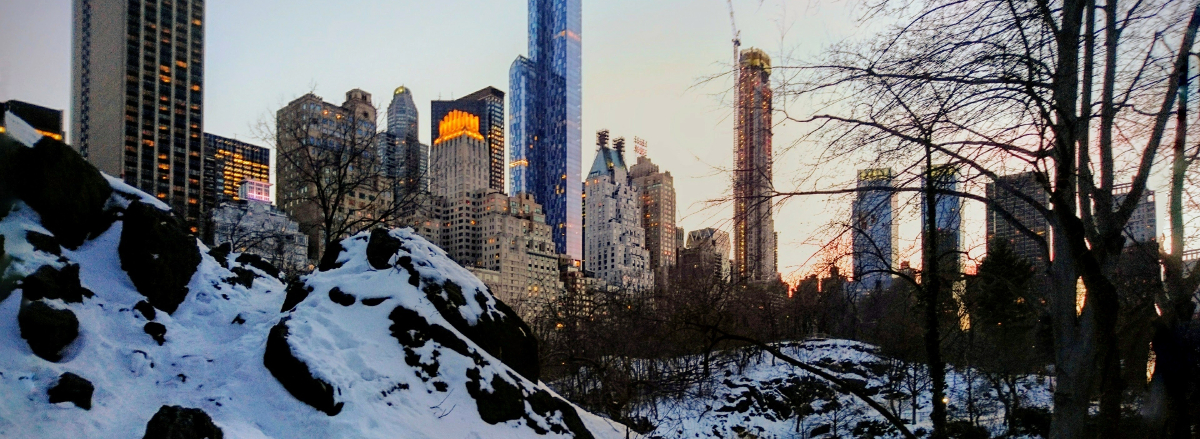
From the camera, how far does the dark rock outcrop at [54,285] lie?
20.4 ft

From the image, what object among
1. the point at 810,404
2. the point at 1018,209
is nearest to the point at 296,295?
the point at 1018,209

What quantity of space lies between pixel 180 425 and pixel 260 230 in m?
32.0

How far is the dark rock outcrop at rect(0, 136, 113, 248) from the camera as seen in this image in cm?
730

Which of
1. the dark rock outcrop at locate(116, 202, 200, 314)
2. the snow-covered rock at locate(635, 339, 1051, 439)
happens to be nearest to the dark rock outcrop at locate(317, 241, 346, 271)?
the dark rock outcrop at locate(116, 202, 200, 314)

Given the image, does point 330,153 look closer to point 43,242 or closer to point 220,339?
point 220,339

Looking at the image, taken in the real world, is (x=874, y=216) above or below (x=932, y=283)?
above

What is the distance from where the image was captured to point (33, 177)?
7332 millimetres

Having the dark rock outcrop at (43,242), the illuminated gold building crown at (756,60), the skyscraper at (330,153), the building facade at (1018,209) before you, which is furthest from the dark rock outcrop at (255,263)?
the building facade at (1018,209)

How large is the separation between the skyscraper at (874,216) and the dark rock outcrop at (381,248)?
279 inches

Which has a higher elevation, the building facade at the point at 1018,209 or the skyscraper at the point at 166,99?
the skyscraper at the point at 166,99

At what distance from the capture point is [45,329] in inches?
230

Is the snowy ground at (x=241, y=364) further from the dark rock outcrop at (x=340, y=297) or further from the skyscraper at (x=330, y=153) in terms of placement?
the skyscraper at (x=330, y=153)

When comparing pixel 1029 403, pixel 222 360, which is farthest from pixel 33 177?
pixel 1029 403

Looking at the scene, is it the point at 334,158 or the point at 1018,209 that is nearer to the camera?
the point at 1018,209
